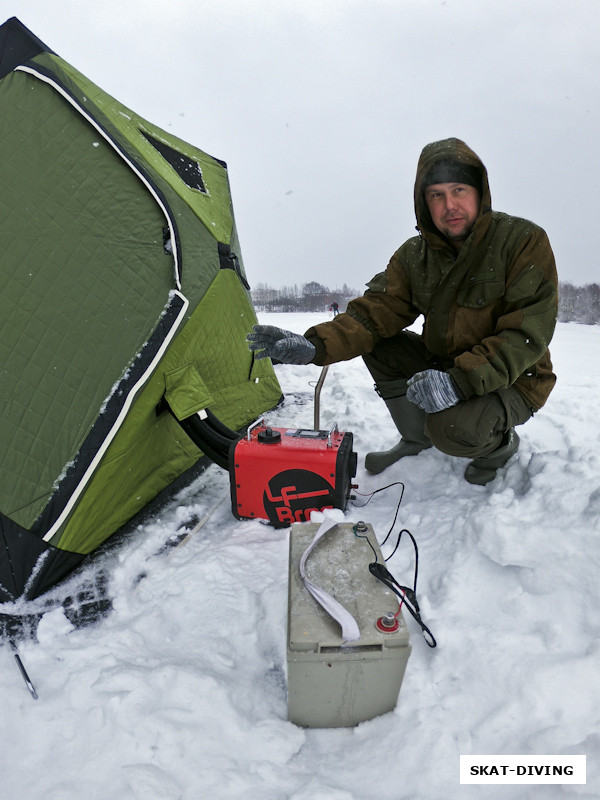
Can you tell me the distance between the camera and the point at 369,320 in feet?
7.15

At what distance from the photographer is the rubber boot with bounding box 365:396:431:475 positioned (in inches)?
90.5

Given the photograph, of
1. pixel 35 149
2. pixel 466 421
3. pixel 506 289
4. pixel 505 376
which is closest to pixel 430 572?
pixel 466 421

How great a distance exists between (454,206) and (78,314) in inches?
61.6

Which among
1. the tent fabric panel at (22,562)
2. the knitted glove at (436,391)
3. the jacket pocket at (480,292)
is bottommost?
the tent fabric panel at (22,562)

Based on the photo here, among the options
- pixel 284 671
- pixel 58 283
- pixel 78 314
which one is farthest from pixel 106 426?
pixel 284 671

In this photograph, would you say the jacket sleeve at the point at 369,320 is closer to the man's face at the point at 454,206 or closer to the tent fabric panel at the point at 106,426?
the man's face at the point at 454,206

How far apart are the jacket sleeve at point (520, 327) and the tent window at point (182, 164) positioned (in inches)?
71.1

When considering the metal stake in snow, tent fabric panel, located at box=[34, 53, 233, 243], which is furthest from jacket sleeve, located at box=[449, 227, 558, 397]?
the metal stake in snow

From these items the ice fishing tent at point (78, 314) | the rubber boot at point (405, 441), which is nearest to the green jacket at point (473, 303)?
the rubber boot at point (405, 441)

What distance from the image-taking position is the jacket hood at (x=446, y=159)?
1.70 meters

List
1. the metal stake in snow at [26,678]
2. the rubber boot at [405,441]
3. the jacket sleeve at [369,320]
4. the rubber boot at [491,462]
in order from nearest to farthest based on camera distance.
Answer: the metal stake in snow at [26,678] → the rubber boot at [491,462] → the jacket sleeve at [369,320] → the rubber boot at [405,441]

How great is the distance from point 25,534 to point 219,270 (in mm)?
1516

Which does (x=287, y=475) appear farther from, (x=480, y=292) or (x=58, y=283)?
(x=58, y=283)

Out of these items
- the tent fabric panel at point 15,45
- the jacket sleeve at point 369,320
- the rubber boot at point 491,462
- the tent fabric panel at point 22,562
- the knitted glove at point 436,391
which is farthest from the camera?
the jacket sleeve at point 369,320
